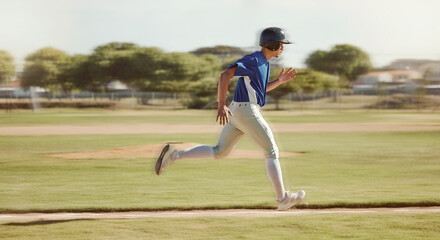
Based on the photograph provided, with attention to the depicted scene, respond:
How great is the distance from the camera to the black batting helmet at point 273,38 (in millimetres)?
6844

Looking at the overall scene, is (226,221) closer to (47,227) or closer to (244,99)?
(244,99)

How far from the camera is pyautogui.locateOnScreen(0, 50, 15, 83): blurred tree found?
391 ft

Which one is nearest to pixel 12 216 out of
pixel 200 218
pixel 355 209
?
pixel 200 218

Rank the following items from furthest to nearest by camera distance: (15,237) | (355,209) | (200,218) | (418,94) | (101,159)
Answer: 1. (418,94)
2. (101,159)
3. (355,209)
4. (200,218)
5. (15,237)

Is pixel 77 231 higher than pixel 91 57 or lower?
lower

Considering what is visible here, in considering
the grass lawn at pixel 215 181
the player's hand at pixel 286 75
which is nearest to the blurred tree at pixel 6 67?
the grass lawn at pixel 215 181

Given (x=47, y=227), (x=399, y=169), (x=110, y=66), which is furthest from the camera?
(x=110, y=66)

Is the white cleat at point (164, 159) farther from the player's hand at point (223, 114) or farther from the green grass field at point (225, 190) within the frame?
the player's hand at point (223, 114)

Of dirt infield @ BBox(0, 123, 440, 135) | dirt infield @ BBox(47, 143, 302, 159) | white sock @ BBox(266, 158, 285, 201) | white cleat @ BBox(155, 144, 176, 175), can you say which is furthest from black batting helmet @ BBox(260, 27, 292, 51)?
dirt infield @ BBox(0, 123, 440, 135)

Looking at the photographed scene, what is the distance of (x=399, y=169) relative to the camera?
48.6ft

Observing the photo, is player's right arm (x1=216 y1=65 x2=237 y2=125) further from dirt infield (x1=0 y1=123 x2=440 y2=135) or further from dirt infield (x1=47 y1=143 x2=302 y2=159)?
dirt infield (x1=0 y1=123 x2=440 y2=135)

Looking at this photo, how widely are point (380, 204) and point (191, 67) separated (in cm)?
10997

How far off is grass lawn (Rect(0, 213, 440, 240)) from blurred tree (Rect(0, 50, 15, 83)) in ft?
391

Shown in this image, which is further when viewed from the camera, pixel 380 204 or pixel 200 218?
pixel 380 204
